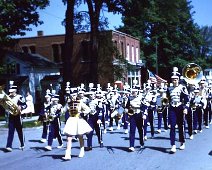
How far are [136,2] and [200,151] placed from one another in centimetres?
2086

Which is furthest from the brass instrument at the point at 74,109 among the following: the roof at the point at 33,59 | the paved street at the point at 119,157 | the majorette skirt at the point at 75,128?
the roof at the point at 33,59

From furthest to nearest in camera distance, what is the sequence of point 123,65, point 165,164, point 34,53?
point 34,53 → point 123,65 → point 165,164

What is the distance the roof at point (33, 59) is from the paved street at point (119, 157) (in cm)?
2717

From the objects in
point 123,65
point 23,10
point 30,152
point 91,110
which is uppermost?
point 23,10

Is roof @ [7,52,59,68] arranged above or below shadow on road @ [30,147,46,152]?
above

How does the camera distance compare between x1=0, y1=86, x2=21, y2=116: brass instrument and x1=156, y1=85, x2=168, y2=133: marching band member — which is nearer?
x1=0, y1=86, x2=21, y2=116: brass instrument

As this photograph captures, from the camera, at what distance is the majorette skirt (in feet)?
38.1

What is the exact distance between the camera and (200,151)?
39.8 ft

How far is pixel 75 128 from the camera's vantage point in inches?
459

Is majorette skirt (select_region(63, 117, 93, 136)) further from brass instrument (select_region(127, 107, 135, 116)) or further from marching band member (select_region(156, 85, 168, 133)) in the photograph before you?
marching band member (select_region(156, 85, 168, 133))

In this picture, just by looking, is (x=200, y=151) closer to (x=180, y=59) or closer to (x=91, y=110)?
(x=91, y=110)

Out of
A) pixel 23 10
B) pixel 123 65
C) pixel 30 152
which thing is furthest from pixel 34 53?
A: pixel 30 152

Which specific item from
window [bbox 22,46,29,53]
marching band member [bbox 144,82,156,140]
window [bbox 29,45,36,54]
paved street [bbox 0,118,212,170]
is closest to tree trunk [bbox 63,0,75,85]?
marching band member [bbox 144,82,156,140]

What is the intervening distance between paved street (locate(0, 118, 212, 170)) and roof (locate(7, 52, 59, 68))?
27.2 m
